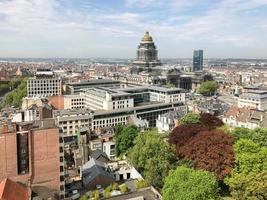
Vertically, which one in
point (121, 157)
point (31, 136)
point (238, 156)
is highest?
point (31, 136)

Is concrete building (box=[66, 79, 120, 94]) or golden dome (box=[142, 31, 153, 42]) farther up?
golden dome (box=[142, 31, 153, 42])

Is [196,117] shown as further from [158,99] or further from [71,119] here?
[158,99]

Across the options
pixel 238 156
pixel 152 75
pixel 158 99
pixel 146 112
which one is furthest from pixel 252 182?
pixel 152 75

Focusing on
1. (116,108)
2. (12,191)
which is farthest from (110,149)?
(12,191)

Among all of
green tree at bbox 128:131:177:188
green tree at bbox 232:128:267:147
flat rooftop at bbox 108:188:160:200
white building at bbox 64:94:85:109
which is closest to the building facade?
white building at bbox 64:94:85:109

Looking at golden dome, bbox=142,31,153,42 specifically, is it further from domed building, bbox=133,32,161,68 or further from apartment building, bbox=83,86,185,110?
apartment building, bbox=83,86,185,110

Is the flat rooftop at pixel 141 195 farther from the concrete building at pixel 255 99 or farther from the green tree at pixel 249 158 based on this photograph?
the concrete building at pixel 255 99
